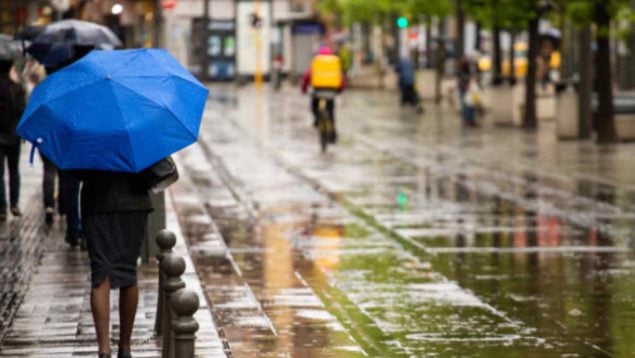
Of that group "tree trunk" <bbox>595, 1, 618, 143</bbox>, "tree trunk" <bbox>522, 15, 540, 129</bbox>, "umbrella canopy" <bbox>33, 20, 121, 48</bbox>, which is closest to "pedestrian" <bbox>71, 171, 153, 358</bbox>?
"umbrella canopy" <bbox>33, 20, 121, 48</bbox>

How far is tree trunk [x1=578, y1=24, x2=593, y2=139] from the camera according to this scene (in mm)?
37062

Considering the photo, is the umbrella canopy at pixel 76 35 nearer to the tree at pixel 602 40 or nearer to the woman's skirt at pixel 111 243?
the woman's skirt at pixel 111 243

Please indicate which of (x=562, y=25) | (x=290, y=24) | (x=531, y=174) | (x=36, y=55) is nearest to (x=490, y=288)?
(x=36, y=55)

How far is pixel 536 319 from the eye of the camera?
1367cm

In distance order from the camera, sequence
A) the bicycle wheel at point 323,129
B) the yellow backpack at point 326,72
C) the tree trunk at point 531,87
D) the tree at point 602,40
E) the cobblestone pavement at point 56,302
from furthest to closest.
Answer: the tree trunk at point 531,87 → the tree at point 602,40 → the yellow backpack at point 326,72 → the bicycle wheel at point 323,129 → the cobblestone pavement at point 56,302

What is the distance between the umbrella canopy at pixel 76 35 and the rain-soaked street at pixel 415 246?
227cm

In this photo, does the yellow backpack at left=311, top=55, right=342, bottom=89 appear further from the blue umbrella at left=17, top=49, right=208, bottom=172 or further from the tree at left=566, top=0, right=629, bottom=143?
the blue umbrella at left=17, top=49, right=208, bottom=172

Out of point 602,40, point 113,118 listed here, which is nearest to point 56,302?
point 113,118

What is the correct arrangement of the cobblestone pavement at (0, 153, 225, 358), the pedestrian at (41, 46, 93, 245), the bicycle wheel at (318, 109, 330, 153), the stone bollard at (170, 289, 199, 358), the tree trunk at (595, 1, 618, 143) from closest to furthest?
A: 1. the stone bollard at (170, 289, 199, 358)
2. the cobblestone pavement at (0, 153, 225, 358)
3. the pedestrian at (41, 46, 93, 245)
4. the bicycle wheel at (318, 109, 330, 153)
5. the tree trunk at (595, 1, 618, 143)

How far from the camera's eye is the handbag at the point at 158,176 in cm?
1084

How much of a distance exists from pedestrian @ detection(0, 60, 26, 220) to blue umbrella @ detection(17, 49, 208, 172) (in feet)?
30.1

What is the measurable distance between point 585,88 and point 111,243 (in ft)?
89.4

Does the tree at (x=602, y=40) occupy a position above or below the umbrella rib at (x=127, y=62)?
below

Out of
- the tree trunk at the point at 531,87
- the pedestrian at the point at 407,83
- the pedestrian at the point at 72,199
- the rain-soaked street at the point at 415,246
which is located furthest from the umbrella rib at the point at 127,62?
the pedestrian at the point at 407,83
